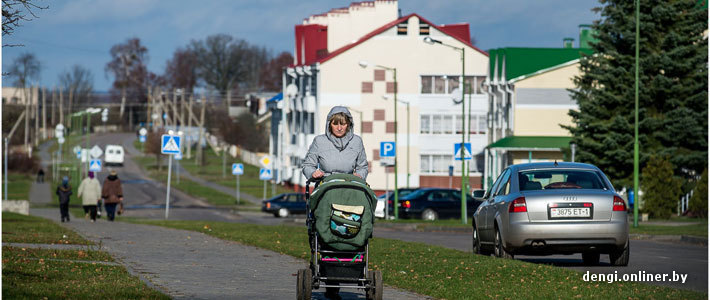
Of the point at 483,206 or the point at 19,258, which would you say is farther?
the point at 483,206

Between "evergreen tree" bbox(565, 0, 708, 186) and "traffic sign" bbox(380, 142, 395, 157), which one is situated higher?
"evergreen tree" bbox(565, 0, 708, 186)

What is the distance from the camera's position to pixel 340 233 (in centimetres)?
939

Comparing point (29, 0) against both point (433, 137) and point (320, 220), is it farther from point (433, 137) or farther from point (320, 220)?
point (433, 137)

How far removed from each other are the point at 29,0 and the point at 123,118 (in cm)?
16103

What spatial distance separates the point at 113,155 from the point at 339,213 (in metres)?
99.2

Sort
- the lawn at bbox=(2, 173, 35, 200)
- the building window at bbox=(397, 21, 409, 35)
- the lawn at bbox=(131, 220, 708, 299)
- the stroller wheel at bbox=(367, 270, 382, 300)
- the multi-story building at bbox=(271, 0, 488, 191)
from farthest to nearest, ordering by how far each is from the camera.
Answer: the building window at bbox=(397, 21, 409, 35), the multi-story building at bbox=(271, 0, 488, 191), the lawn at bbox=(2, 173, 35, 200), the lawn at bbox=(131, 220, 708, 299), the stroller wheel at bbox=(367, 270, 382, 300)

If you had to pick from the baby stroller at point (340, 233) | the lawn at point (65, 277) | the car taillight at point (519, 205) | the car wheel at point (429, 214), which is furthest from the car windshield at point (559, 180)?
the car wheel at point (429, 214)

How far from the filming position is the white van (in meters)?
105

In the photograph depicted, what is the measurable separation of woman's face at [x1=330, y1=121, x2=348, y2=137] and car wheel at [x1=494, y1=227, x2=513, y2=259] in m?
6.88

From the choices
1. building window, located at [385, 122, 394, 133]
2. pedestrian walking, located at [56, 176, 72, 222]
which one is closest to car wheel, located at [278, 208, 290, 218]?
pedestrian walking, located at [56, 176, 72, 222]

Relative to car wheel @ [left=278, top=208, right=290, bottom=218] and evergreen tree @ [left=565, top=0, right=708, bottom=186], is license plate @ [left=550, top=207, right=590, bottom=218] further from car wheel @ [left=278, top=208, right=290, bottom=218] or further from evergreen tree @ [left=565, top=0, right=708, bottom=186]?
car wheel @ [left=278, top=208, right=290, bottom=218]

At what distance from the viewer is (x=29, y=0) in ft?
36.6

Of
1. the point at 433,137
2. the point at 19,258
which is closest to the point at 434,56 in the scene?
the point at 433,137

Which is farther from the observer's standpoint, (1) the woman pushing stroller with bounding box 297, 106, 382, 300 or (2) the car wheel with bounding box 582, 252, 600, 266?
(2) the car wheel with bounding box 582, 252, 600, 266
